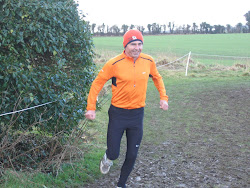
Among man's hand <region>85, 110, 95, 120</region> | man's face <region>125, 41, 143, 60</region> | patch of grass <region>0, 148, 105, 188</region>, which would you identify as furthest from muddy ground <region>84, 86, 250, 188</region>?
man's face <region>125, 41, 143, 60</region>

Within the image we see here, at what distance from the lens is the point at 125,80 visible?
14.8 feet

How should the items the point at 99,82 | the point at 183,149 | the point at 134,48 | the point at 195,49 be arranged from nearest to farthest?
the point at 134,48 → the point at 99,82 → the point at 183,149 → the point at 195,49

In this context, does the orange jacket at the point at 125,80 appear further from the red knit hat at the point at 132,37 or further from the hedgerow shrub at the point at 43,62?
the hedgerow shrub at the point at 43,62

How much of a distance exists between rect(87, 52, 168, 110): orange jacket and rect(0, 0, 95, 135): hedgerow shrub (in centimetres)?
76

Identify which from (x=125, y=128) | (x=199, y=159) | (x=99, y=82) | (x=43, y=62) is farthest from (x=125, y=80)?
(x=199, y=159)

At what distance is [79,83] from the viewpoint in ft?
18.5

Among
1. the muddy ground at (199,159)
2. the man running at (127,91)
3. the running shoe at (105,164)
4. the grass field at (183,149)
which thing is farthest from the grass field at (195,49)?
the man running at (127,91)

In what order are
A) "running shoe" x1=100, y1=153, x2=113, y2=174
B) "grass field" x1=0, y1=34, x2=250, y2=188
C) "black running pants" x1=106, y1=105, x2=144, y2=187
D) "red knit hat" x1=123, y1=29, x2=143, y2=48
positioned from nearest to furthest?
"red knit hat" x1=123, y1=29, x2=143, y2=48 → "black running pants" x1=106, y1=105, x2=144, y2=187 → "running shoe" x1=100, y1=153, x2=113, y2=174 → "grass field" x1=0, y1=34, x2=250, y2=188

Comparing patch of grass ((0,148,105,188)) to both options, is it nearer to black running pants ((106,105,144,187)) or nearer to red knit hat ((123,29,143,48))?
black running pants ((106,105,144,187))

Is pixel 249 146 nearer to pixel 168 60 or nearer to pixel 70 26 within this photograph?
pixel 70 26

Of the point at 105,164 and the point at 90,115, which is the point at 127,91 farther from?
the point at 105,164

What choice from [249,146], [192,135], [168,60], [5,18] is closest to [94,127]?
[192,135]

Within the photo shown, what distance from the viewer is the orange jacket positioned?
14.8 feet

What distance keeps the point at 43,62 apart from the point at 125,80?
161 cm
